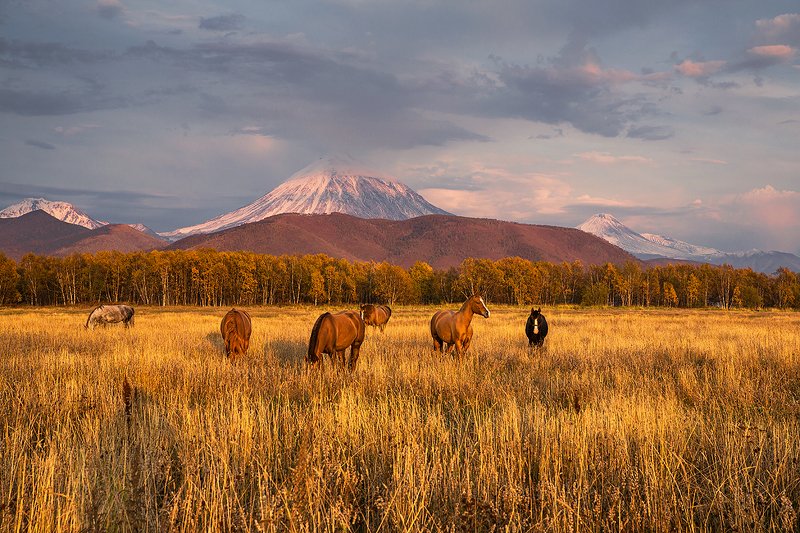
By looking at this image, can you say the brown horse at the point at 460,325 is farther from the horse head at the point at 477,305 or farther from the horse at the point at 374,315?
the horse at the point at 374,315

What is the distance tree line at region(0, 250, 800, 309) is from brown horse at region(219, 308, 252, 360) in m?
86.9

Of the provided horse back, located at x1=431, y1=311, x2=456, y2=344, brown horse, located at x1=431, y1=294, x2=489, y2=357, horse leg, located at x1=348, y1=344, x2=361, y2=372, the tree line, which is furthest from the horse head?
the tree line

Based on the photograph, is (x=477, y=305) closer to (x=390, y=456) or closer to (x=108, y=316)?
(x=390, y=456)

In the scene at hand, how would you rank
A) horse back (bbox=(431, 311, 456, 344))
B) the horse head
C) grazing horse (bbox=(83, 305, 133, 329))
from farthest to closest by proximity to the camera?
grazing horse (bbox=(83, 305, 133, 329)) < the horse head < horse back (bbox=(431, 311, 456, 344))

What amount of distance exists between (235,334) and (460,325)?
267 inches

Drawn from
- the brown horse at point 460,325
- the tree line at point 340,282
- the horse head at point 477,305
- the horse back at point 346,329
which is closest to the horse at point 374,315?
the brown horse at point 460,325

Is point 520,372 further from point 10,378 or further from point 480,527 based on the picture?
point 10,378

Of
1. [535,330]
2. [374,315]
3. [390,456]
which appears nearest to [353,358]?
[535,330]

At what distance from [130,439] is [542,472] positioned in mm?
5032

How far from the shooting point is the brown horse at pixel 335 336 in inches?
430

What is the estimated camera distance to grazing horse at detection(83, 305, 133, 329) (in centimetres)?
2398

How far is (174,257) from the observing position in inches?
4065

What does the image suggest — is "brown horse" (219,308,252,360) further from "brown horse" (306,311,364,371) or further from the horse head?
the horse head

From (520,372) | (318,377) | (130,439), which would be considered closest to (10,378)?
(130,439)
